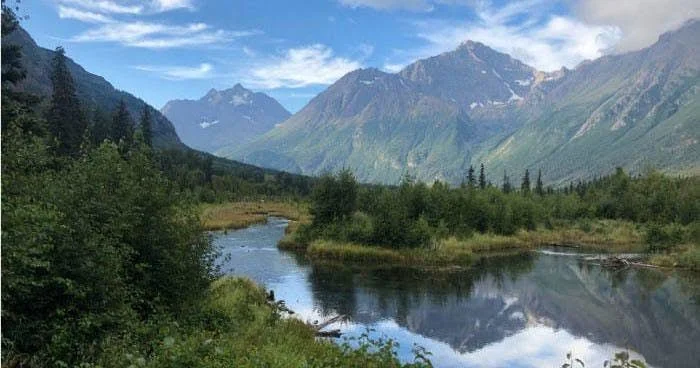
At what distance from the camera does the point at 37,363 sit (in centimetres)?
1298

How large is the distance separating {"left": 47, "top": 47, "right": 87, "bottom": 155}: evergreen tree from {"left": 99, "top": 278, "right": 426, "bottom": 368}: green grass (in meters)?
52.9

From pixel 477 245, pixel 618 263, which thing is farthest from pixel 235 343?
pixel 477 245

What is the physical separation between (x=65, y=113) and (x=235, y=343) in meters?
70.9

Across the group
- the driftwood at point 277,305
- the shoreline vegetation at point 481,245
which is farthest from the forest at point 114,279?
the shoreline vegetation at point 481,245

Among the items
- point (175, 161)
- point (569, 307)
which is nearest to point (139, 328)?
point (569, 307)

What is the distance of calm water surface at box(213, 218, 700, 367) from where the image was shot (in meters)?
29.5

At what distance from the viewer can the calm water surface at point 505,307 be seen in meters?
29.5

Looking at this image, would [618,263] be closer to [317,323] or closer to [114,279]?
[317,323]

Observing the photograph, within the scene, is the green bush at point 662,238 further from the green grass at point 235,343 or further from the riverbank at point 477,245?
the green grass at point 235,343

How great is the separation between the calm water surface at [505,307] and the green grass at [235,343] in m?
2.78

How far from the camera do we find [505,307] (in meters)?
38.8

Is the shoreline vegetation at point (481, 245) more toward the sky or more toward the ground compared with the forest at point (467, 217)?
more toward the ground

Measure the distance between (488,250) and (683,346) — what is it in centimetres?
3635

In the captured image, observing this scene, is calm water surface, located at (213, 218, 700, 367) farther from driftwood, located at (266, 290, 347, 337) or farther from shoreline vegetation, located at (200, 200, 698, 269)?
shoreline vegetation, located at (200, 200, 698, 269)
